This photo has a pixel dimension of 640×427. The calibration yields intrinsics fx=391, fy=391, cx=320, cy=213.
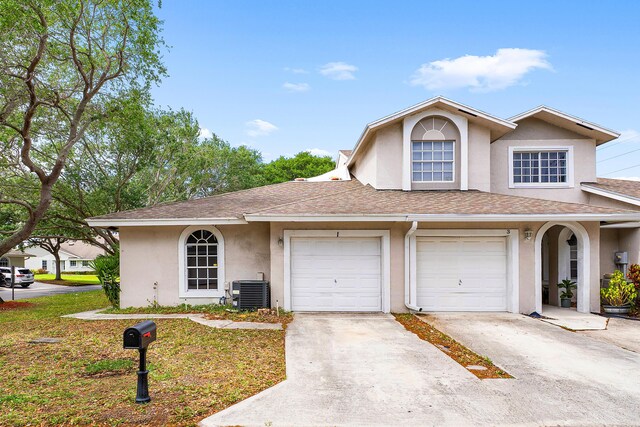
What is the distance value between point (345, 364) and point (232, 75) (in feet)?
58.9

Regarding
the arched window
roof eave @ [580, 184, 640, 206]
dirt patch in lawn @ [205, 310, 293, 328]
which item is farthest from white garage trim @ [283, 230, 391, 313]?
roof eave @ [580, 184, 640, 206]

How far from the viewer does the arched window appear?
12.3 m

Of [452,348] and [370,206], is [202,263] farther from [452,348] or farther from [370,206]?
[452,348]

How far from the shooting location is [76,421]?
411 centimetres

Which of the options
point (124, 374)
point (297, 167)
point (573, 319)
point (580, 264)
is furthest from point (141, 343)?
point (297, 167)

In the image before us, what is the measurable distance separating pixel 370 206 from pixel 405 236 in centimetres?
124

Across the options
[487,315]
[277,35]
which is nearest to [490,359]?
[487,315]

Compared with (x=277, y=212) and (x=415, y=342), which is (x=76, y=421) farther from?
(x=277, y=212)

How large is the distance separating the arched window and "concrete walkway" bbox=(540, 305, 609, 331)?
15.4 ft

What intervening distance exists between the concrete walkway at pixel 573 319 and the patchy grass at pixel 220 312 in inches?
261

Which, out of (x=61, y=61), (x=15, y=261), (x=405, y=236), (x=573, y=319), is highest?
(x=61, y=61)

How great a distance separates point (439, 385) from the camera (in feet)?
17.2

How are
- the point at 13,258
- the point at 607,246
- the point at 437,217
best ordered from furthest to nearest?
1. the point at 13,258
2. the point at 607,246
3. the point at 437,217

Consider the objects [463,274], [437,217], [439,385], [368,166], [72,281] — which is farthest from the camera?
[72,281]
